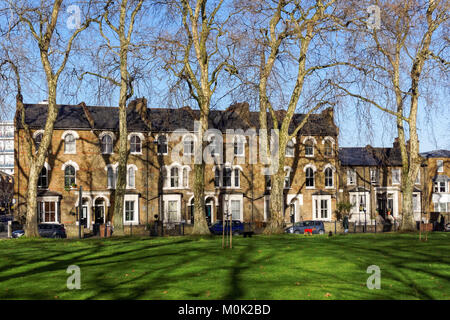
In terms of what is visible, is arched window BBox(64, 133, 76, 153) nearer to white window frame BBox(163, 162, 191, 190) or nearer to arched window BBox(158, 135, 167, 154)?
arched window BBox(158, 135, 167, 154)

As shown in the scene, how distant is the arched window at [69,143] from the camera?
5159 cm

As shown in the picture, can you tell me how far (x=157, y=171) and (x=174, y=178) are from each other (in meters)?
1.77

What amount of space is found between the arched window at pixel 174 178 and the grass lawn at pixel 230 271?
33.0 m

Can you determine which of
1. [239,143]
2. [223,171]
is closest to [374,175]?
[239,143]

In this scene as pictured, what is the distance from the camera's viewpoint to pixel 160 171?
5400 cm

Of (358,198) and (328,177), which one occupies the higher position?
(328,177)

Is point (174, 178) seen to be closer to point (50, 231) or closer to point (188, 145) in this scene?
point (188, 145)

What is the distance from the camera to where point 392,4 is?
92.5ft

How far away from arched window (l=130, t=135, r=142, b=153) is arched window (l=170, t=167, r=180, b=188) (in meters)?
3.66

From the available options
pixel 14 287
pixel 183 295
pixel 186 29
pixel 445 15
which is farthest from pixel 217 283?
pixel 445 15
